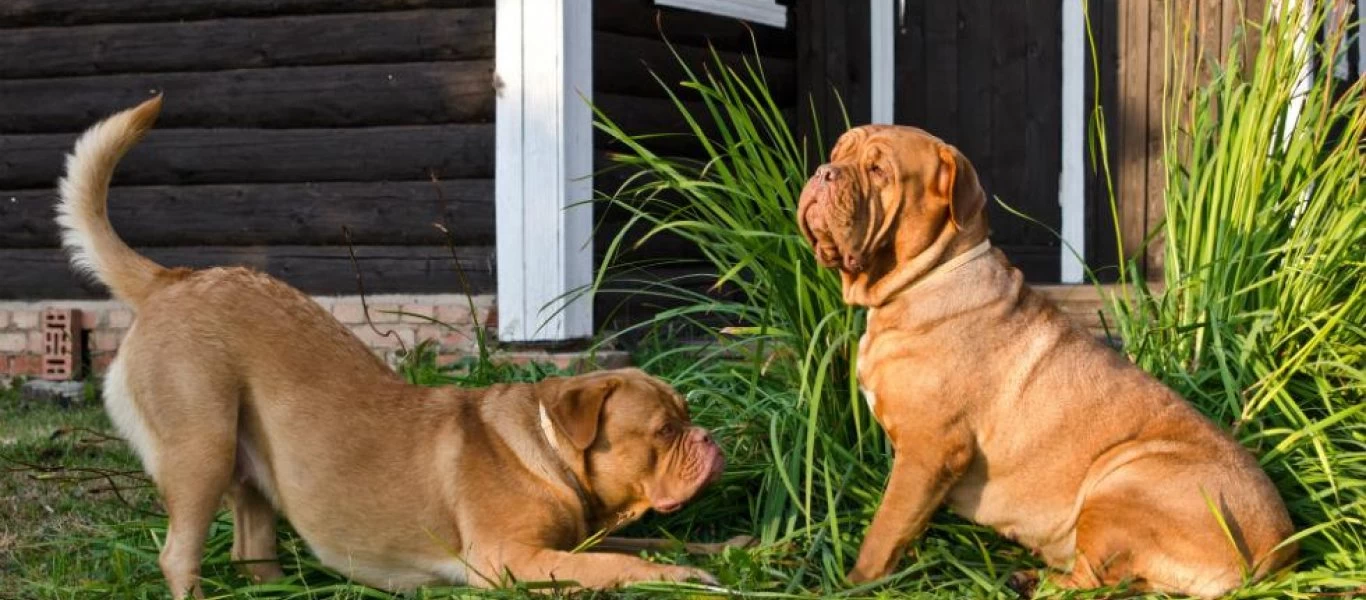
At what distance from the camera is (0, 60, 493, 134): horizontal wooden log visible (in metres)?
7.65

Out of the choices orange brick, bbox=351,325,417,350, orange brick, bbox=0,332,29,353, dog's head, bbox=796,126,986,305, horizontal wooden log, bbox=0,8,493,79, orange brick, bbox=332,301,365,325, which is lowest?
orange brick, bbox=0,332,29,353

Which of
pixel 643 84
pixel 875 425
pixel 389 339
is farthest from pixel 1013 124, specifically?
pixel 875 425

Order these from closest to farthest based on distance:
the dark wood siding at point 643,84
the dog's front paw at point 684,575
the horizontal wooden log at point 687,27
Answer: the dog's front paw at point 684,575 < the dark wood siding at point 643,84 < the horizontal wooden log at point 687,27

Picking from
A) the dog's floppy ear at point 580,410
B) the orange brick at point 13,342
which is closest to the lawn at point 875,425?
the dog's floppy ear at point 580,410

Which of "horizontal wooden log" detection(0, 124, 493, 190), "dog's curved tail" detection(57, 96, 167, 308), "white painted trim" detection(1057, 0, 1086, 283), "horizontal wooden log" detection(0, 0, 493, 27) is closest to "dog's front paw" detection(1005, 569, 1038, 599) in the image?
"dog's curved tail" detection(57, 96, 167, 308)

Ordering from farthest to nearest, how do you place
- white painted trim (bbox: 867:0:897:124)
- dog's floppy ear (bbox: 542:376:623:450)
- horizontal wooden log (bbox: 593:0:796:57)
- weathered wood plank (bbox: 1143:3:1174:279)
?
white painted trim (bbox: 867:0:897:124) → weathered wood plank (bbox: 1143:3:1174:279) → horizontal wooden log (bbox: 593:0:796:57) → dog's floppy ear (bbox: 542:376:623:450)

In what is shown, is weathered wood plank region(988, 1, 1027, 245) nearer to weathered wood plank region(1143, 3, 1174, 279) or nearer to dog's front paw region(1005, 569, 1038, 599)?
weathered wood plank region(1143, 3, 1174, 279)

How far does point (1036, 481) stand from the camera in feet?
12.4

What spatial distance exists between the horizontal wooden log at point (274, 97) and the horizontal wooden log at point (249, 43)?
2.3 inches

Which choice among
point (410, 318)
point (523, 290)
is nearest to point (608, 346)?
point (523, 290)

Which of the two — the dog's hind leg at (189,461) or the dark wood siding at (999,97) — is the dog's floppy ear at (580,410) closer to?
the dog's hind leg at (189,461)

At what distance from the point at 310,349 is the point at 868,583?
1554 mm

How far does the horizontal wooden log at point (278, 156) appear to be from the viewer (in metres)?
7.65

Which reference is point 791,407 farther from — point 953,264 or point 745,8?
point 745,8
